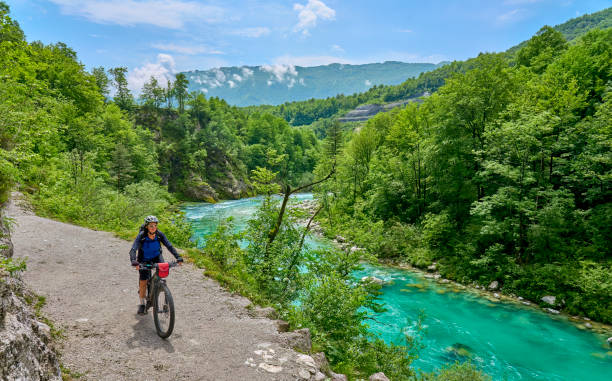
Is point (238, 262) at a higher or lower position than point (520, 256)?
higher

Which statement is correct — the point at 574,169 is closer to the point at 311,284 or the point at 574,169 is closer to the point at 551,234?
the point at 551,234

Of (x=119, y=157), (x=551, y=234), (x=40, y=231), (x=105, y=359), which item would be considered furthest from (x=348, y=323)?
(x=119, y=157)

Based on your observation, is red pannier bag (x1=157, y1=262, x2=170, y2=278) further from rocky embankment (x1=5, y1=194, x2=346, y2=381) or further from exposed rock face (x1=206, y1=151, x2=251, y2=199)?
exposed rock face (x1=206, y1=151, x2=251, y2=199)

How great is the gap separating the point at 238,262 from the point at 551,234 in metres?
16.6

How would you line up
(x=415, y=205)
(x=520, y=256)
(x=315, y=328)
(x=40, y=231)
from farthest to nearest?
(x=415, y=205)
(x=520, y=256)
(x=40, y=231)
(x=315, y=328)

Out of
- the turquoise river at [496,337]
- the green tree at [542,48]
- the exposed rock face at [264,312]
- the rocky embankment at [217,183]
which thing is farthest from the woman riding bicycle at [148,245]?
the rocky embankment at [217,183]

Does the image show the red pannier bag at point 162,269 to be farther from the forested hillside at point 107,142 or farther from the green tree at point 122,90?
the green tree at point 122,90

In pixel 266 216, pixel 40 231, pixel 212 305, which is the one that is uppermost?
pixel 266 216

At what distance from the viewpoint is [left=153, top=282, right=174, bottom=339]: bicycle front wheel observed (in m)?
5.93

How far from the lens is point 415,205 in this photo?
89.2 feet

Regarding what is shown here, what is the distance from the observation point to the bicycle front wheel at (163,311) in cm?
593

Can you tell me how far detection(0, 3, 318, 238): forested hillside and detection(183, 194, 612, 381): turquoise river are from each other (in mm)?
9469

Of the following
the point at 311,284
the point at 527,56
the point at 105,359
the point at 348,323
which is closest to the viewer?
the point at 105,359

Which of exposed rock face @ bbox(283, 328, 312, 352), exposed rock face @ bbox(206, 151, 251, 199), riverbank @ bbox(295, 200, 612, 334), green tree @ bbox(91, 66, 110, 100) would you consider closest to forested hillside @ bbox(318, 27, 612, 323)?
riverbank @ bbox(295, 200, 612, 334)
